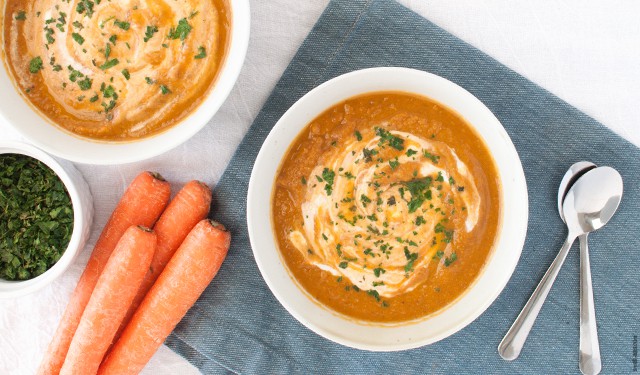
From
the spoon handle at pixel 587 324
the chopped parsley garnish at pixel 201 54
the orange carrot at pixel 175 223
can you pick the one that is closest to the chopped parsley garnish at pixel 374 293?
the orange carrot at pixel 175 223

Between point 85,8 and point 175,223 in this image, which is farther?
point 175,223

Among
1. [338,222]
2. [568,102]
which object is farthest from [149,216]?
[568,102]

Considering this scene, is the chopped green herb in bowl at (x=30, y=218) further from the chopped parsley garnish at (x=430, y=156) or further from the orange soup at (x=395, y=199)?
the chopped parsley garnish at (x=430, y=156)

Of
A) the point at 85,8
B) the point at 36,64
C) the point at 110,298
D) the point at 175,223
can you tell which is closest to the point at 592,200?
the point at 175,223

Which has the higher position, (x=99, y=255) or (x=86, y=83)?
(x=86, y=83)

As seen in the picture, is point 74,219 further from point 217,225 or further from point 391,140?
point 391,140

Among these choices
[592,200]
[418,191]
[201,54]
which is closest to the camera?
[418,191]

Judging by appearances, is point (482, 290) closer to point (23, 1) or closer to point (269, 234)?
point (269, 234)

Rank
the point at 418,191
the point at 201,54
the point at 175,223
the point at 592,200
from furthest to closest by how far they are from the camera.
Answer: the point at 175,223, the point at 592,200, the point at 201,54, the point at 418,191
